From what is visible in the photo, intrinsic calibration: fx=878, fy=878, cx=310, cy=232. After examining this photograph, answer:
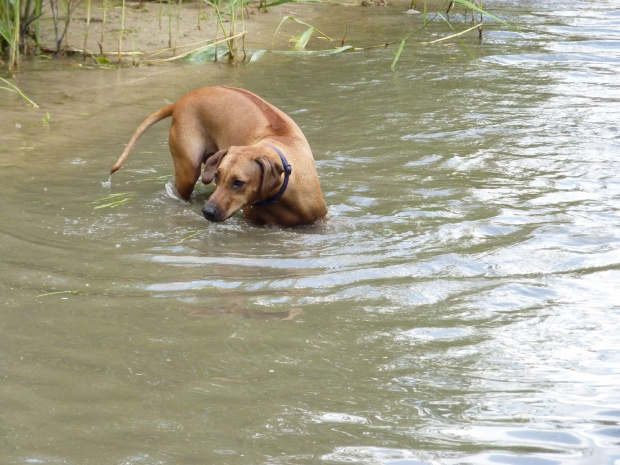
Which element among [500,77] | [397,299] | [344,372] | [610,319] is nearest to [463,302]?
[397,299]

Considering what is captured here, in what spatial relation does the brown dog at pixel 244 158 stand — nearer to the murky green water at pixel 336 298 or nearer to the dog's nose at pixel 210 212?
the dog's nose at pixel 210 212

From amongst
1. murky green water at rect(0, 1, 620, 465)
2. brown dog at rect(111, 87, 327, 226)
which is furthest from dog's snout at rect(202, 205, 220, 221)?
murky green water at rect(0, 1, 620, 465)

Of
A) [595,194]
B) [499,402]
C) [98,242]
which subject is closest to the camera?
[499,402]

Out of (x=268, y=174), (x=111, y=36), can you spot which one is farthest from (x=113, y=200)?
(x=111, y=36)

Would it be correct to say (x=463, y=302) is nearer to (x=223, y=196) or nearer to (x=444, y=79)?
(x=223, y=196)

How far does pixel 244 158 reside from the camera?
A: 505 centimetres

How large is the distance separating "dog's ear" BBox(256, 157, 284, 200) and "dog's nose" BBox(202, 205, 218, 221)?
11.5 inches

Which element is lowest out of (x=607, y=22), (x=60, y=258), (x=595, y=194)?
(x=60, y=258)

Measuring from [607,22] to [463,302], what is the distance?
343 inches

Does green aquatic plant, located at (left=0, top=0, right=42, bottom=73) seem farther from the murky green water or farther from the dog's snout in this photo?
the dog's snout

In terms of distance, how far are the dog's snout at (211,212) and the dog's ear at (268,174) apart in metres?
0.29

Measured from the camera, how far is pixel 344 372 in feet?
10.4

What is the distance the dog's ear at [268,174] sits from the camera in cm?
500

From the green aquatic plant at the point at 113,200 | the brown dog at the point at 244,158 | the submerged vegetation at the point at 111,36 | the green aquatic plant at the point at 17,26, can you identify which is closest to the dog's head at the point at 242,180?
the brown dog at the point at 244,158
